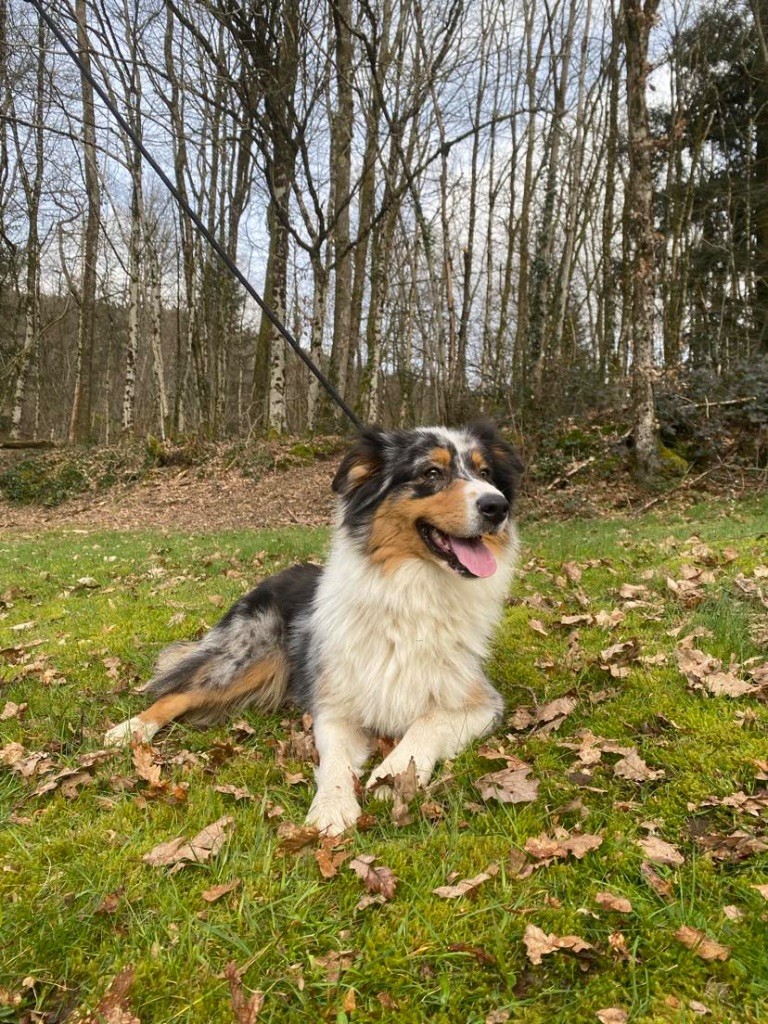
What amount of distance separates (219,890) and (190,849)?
0.31m

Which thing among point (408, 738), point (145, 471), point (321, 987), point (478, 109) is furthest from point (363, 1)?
point (321, 987)

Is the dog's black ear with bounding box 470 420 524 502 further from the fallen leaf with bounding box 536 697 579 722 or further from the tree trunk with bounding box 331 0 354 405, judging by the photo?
the tree trunk with bounding box 331 0 354 405

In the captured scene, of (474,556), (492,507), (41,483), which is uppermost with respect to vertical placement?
(492,507)

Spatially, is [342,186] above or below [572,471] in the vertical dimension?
above

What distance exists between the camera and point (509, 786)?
272 cm

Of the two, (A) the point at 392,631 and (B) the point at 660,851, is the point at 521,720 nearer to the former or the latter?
(A) the point at 392,631

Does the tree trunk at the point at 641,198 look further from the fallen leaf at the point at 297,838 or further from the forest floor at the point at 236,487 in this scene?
the fallen leaf at the point at 297,838

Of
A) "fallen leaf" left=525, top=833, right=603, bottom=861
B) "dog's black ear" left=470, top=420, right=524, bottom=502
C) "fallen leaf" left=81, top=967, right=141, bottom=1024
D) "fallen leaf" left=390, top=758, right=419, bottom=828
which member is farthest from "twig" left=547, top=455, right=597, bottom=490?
"fallen leaf" left=81, top=967, right=141, bottom=1024

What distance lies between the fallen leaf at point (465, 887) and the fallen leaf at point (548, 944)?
0.86 feet

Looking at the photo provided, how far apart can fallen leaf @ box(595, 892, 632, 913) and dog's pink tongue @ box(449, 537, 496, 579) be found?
5.37 feet

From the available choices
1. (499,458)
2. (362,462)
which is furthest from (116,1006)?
(499,458)

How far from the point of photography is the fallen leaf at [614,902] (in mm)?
1933

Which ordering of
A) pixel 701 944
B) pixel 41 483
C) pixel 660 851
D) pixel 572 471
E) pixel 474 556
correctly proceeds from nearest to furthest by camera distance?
pixel 701 944
pixel 660 851
pixel 474 556
pixel 572 471
pixel 41 483

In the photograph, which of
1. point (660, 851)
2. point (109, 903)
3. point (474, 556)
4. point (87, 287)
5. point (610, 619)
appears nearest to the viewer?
point (109, 903)
